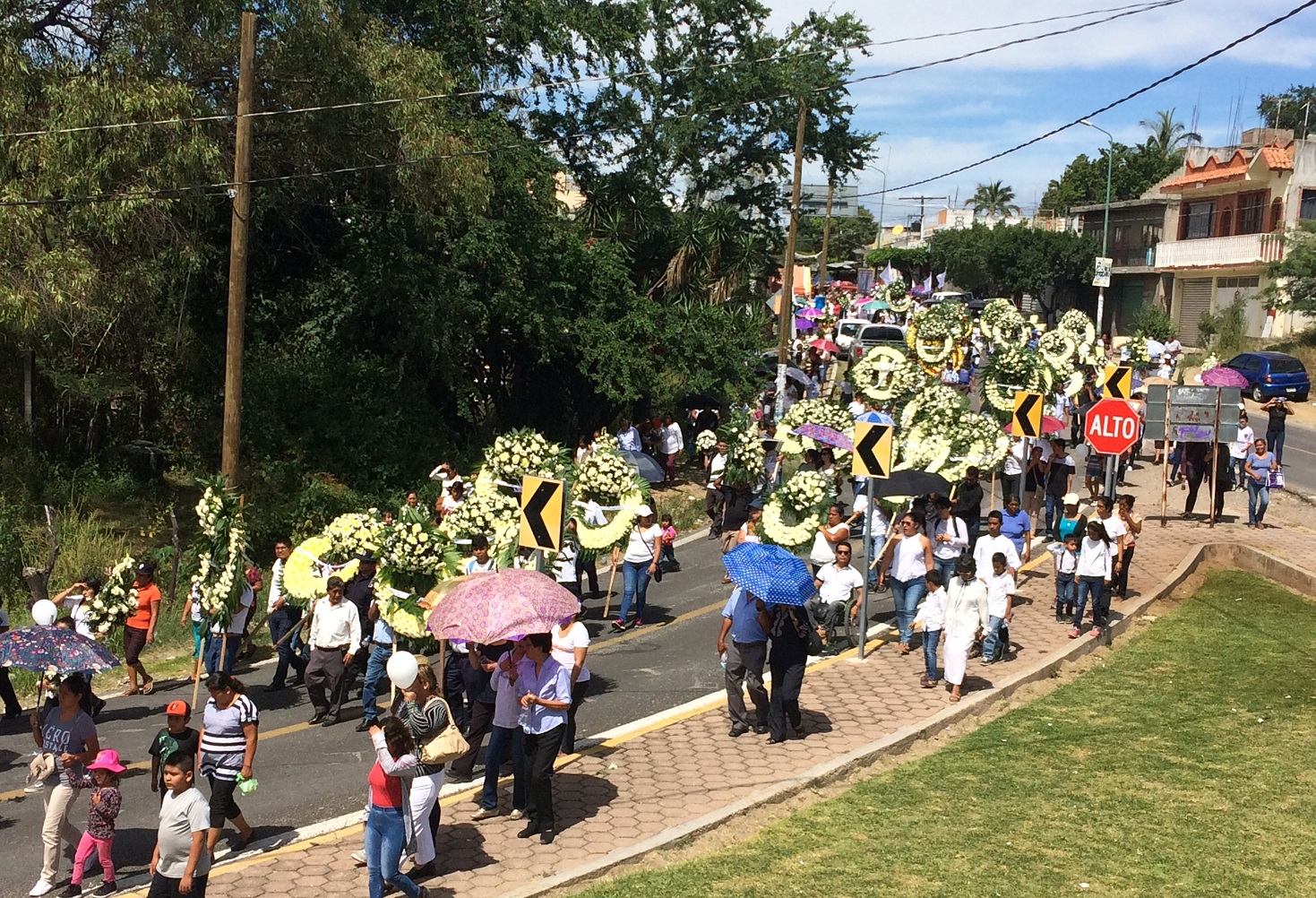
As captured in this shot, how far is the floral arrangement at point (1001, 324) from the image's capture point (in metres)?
29.3

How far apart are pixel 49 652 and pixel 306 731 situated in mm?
3049

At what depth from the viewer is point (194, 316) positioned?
24422 mm

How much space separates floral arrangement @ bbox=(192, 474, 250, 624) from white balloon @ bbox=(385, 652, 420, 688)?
4791 mm

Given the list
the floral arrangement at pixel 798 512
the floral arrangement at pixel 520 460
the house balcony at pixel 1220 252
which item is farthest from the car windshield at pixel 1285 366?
the floral arrangement at pixel 520 460

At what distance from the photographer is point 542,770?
910 centimetres

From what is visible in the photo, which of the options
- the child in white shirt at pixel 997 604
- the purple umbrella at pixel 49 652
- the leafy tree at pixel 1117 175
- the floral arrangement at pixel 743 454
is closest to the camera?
the purple umbrella at pixel 49 652

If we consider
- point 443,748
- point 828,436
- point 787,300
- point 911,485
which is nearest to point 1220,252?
point 787,300

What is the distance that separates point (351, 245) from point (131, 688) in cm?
1346

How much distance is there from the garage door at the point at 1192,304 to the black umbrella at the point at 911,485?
4031 cm

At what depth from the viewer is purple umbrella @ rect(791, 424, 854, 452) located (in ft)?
60.4

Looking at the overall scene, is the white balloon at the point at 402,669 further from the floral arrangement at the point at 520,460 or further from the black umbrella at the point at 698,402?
the black umbrella at the point at 698,402

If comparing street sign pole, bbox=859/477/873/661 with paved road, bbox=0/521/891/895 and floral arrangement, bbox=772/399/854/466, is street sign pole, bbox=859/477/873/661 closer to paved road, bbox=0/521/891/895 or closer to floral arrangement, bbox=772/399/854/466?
paved road, bbox=0/521/891/895

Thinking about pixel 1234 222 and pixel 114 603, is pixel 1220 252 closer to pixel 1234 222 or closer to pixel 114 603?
pixel 1234 222

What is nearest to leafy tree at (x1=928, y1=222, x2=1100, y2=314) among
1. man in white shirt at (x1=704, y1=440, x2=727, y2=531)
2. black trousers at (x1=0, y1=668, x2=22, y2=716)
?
man in white shirt at (x1=704, y1=440, x2=727, y2=531)
